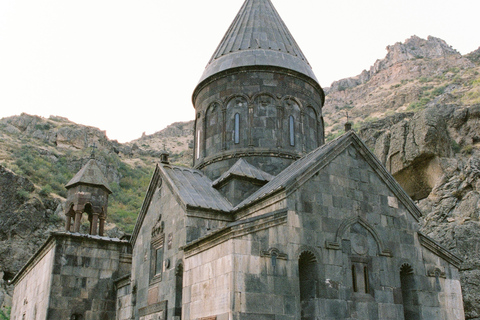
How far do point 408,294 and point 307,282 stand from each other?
2.16 meters

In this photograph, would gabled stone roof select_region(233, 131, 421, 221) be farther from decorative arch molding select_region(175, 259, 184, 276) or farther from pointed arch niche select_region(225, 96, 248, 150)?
pointed arch niche select_region(225, 96, 248, 150)

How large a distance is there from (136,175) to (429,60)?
137 feet

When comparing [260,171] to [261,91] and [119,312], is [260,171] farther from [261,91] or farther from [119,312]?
Result: [119,312]

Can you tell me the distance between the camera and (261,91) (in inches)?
465

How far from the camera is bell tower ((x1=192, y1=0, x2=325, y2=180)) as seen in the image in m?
11.4

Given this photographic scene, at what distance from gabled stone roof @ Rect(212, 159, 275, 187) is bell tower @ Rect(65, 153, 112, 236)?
441 cm

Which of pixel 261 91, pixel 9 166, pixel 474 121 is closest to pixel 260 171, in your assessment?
pixel 261 91

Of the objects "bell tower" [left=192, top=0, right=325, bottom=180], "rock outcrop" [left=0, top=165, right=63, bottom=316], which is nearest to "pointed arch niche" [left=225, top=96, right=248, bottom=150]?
"bell tower" [left=192, top=0, right=325, bottom=180]

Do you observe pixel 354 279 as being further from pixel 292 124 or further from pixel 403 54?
pixel 403 54

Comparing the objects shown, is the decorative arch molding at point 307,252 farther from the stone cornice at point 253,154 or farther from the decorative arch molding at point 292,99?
the decorative arch molding at point 292,99

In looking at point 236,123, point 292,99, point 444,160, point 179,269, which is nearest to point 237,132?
point 236,123

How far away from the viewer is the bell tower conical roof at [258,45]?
12.2m

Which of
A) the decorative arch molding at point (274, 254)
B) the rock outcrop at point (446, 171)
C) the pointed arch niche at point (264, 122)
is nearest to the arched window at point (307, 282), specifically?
the decorative arch molding at point (274, 254)

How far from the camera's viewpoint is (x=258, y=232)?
7270 mm
